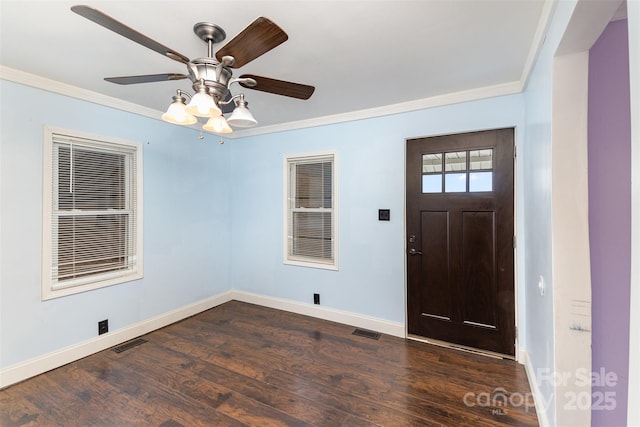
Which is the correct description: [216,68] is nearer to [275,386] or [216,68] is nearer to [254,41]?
[254,41]

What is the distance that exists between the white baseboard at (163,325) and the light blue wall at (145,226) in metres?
0.07

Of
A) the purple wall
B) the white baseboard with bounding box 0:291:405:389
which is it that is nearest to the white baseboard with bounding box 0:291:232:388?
the white baseboard with bounding box 0:291:405:389

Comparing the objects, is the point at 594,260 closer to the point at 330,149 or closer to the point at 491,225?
the point at 491,225

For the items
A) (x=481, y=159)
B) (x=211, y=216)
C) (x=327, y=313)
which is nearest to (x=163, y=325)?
(x=211, y=216)

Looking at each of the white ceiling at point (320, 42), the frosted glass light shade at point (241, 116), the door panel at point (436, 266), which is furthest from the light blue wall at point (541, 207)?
the frosted glass light shade at point (241, 116)

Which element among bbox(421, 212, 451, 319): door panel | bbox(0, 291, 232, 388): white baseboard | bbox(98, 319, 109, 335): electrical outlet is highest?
bbox(421, 212, 451, 319): door panel

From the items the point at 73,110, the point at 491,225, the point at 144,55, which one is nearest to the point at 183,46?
the point at 144,55

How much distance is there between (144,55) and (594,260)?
297cm

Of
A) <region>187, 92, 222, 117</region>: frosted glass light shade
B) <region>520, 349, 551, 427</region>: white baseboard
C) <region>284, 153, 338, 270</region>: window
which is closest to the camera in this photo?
<region>187, 92, 222, 117</region>: frosted glass light shade

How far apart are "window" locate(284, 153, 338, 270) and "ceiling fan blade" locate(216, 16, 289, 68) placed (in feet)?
6.77

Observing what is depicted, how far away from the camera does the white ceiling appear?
→ 1578mm

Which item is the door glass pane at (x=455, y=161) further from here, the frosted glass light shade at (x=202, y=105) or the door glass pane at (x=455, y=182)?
the frosted glass light shade at (x=202, y=105)

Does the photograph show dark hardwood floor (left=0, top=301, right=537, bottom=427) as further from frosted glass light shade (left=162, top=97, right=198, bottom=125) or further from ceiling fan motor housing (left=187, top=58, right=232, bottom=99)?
ceiling fan motor housing (left=187, top=58, right=232, bottom=99)

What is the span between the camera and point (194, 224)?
3713 mm
